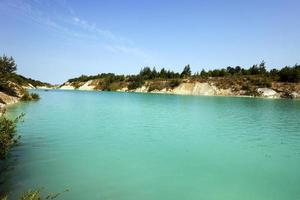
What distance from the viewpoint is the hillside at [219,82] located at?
103688mm

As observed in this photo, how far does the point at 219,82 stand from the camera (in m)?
116

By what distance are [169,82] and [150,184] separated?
119386mm

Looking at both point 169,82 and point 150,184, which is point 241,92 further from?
point 150,184

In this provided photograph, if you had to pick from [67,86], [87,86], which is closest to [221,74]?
[87,86]

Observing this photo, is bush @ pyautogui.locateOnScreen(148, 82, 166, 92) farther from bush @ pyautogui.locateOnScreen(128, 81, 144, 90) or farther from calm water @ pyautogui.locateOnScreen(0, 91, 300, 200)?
calm water @ pyautogui.locateOnScreen(0, 91, 300, 200)

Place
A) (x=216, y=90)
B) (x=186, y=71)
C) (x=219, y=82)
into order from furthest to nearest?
(x=186, y=71)
(x=219, y=82)
(x=216, y=90)

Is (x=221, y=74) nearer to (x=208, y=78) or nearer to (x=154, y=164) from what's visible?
(x=208, y=78)

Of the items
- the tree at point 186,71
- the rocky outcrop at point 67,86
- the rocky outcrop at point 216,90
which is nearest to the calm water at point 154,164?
the rocky outcrop at point 216,90

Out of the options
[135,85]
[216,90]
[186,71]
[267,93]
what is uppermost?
[186,71]

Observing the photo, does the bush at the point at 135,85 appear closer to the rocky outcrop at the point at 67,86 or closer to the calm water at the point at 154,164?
the rocky outcrop at the point at 67,86

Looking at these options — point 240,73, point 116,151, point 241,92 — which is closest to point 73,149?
point 116,151

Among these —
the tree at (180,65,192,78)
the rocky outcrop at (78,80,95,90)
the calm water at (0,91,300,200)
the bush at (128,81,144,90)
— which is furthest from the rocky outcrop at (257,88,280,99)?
the rocky outcrop at (78,80,95,90)

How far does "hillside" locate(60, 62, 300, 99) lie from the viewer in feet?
340

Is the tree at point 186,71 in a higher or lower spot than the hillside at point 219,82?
higher
